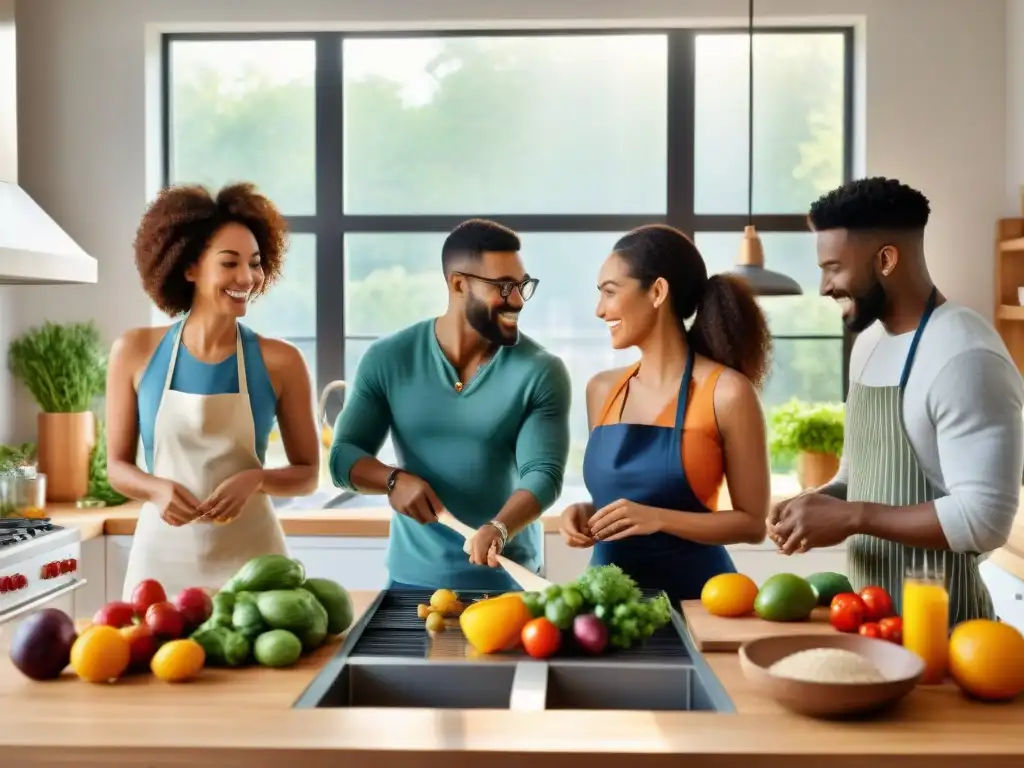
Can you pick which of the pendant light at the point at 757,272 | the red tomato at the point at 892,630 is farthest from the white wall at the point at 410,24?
the red tomato at the point at 892,630

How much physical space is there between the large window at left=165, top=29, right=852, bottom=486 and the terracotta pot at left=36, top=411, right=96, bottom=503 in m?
0.88

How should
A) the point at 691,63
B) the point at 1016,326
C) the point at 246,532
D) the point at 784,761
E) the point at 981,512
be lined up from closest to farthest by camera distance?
the point at 784,761 < the point at 981,512 < the point at 246,532 < the point at 1016,326 < the point at 691,63

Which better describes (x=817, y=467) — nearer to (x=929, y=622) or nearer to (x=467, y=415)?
(x=467, y=415)

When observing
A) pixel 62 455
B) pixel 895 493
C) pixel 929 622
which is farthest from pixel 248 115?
pixel 929 622

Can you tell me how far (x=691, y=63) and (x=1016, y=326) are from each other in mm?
1530

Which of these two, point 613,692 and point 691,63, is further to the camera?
point 691,63

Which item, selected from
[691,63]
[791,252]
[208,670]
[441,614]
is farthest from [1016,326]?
[208,670]

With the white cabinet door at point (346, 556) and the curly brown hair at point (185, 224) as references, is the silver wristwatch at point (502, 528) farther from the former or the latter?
the white cabinet door at point (346, 556)

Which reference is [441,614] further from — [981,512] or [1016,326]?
[1016,326]

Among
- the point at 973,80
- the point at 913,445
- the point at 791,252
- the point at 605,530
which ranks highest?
the point at 973,80

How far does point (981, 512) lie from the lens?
6.30 feet

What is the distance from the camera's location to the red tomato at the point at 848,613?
6.14 ft

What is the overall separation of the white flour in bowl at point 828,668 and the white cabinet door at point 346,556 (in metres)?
2.20

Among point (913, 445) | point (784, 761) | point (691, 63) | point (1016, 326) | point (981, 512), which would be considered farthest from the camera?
point (691, 63)
